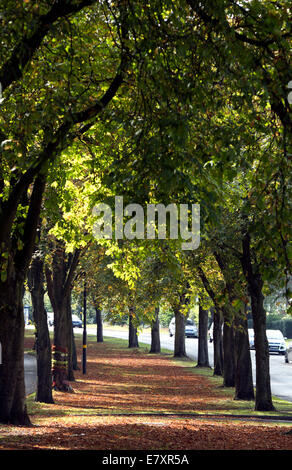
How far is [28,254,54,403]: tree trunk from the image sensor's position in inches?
704

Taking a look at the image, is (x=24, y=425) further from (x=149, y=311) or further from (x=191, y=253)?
(x=149, y=311)

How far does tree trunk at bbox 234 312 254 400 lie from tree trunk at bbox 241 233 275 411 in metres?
1.93

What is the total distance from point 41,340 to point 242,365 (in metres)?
6.11

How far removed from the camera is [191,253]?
A: 19.3m

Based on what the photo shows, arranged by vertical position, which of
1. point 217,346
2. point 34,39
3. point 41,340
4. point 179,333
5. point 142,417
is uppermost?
point 34,39

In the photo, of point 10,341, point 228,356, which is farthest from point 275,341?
point 10,341

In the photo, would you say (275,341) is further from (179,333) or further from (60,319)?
(60,319)

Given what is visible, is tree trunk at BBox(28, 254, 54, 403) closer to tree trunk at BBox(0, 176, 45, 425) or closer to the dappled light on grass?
the dappled light on grass

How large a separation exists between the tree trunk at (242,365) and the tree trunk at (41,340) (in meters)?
5.68

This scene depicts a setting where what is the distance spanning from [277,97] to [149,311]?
19436 mm

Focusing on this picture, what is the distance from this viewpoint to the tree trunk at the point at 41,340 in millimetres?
17891

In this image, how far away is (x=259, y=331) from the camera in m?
18.0

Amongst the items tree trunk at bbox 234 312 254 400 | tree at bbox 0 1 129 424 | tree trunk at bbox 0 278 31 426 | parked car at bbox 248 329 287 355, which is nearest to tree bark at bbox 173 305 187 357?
parked car at bbox 248 329 287 355
